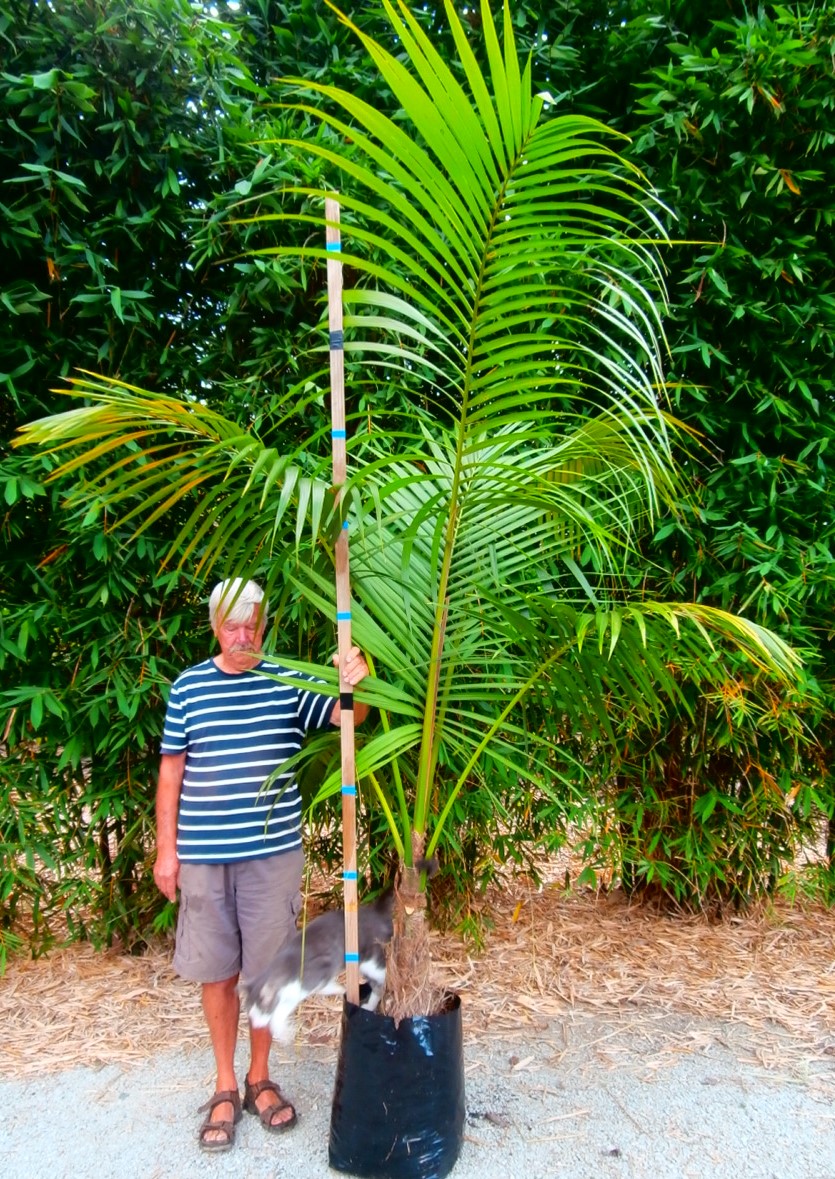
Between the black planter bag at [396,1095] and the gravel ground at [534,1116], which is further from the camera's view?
the gravel ground at [534,1116]

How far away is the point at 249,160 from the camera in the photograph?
2109 millimetres

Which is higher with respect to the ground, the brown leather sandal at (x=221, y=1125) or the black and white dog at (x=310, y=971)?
the black and white dog at (x=310, y=971)

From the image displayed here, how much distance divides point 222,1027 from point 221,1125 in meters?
0.20

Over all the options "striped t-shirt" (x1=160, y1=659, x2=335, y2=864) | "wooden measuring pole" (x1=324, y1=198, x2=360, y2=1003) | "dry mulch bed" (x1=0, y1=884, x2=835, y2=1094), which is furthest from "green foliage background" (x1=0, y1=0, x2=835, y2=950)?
"wooden measuring pole" (x1=324, y1=198, x2=360, y2=1003)

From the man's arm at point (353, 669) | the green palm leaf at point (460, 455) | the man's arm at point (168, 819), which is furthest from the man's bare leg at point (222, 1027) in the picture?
the man's arm at point (353, 669)

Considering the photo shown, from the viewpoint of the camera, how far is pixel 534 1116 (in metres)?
1.84

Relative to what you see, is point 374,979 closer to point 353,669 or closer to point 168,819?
point 168,819

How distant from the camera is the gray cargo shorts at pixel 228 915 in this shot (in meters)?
1.71

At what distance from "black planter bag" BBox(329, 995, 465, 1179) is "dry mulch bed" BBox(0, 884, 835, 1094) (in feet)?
1.95

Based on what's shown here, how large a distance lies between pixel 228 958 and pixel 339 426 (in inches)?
48.0

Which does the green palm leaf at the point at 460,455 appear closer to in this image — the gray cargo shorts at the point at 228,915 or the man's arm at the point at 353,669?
the man's arm at the point at 353,669

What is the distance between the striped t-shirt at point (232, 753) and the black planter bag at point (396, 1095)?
0.42 m

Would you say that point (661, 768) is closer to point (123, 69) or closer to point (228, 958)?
point (228, 958)

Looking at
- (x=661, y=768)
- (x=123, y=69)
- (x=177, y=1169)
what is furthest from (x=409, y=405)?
(x=177, y=1169)
